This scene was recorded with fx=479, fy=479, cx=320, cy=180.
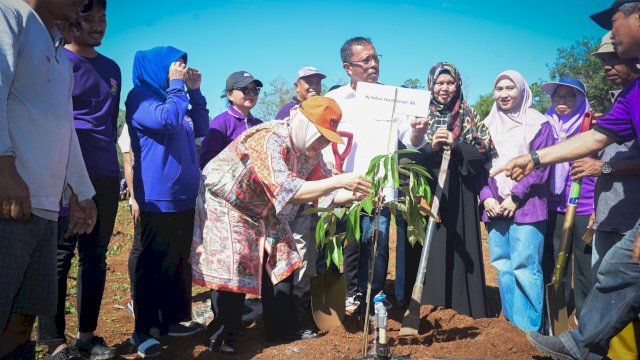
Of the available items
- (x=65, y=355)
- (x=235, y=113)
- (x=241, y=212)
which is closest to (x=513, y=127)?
(x=241, y=212)

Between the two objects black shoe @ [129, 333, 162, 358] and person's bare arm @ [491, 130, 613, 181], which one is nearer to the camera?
person's bare arm @ [491, 130, 613, 181]

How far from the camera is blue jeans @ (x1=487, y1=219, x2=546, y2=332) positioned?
3461mm

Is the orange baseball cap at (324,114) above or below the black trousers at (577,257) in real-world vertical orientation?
above

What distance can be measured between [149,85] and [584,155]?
274cm

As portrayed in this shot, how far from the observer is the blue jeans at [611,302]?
2.29 metres

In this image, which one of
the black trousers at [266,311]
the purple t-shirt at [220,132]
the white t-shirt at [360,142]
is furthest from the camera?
the purple t-shirt at [220,132]

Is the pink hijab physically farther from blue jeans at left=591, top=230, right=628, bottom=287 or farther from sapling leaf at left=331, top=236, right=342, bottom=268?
sapling leaf at left=331, top=236, right=342, bottom=268

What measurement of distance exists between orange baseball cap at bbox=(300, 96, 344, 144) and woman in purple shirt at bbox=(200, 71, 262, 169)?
5.20ft

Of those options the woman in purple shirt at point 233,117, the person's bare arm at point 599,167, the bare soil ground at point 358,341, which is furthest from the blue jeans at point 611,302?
the woman in purple shirt at point 233,117

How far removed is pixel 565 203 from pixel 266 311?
259cm

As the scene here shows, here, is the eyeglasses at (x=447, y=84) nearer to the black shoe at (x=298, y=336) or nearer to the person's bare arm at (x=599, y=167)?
the person's bare arm at (x=599, y=167)

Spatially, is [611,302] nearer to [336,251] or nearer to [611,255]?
[611,255]

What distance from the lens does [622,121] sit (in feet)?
8.62

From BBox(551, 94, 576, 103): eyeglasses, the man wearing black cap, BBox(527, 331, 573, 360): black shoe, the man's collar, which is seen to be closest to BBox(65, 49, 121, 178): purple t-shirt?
the man's collar
